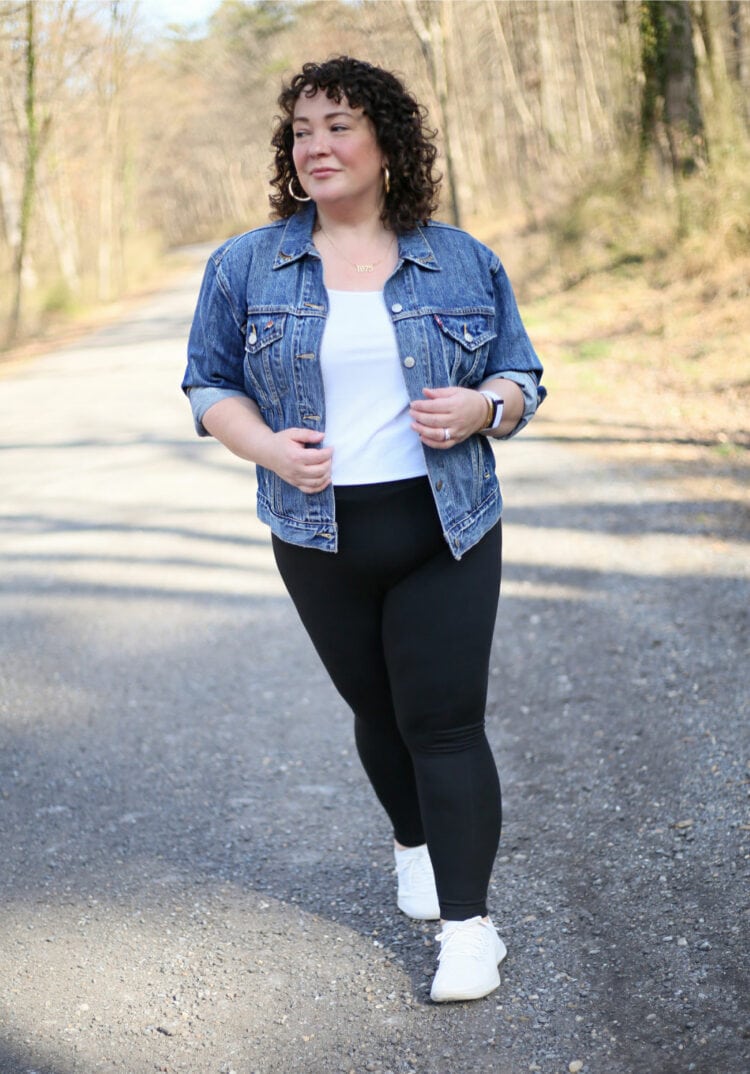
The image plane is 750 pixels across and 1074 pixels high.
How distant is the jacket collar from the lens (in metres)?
2.41

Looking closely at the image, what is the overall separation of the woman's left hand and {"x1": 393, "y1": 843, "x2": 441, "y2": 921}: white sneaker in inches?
47.6

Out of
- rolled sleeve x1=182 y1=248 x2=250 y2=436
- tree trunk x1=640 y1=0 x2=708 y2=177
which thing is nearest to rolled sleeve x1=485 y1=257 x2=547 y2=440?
rolled sleeve x1=182 y1=248 x2=250 y2=436

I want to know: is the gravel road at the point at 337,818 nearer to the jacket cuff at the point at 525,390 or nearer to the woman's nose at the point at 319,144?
the jacket cuff at the point at 525,390

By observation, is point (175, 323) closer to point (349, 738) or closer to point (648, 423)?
point (648, 423)

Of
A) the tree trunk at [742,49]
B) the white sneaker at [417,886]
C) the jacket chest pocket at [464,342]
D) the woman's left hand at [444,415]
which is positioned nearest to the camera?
the woman's left hand at [444,415]

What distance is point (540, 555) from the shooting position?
5.95 meters

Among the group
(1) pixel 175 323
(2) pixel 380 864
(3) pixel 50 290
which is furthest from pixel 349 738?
(3) pixel 50 290

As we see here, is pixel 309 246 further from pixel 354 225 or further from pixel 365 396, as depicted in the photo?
pixel 365 396

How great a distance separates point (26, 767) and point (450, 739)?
2143 mm

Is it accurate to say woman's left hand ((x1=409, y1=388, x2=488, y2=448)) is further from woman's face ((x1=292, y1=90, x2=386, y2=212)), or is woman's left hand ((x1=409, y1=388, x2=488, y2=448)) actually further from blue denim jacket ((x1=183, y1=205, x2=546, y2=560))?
woman's face ((x1=292, y1=90, x2=386, y2=212))

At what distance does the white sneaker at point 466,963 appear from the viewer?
253 cm

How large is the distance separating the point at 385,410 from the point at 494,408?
24 centimetres

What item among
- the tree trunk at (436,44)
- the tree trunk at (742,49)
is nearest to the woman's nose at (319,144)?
the tree trunk at (742,49)

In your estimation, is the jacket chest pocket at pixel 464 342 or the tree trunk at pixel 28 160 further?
the tree trunk at pixel 28 160
